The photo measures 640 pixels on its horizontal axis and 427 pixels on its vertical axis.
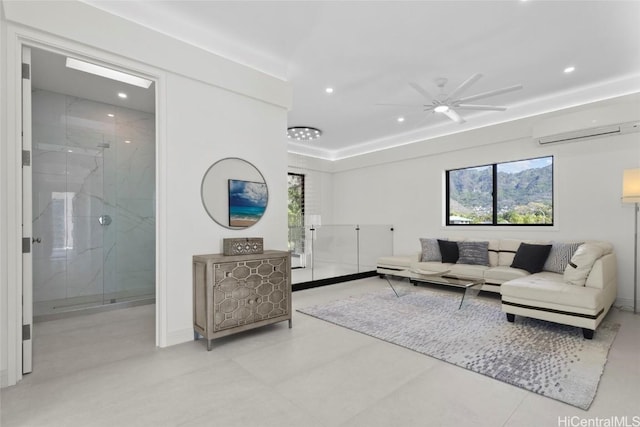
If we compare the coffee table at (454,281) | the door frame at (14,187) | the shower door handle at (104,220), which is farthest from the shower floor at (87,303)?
the coffee table at (454,281)

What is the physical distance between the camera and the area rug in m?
2.26

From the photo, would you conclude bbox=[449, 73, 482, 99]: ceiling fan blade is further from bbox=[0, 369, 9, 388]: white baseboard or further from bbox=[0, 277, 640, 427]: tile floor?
bbox=[0, 369, 9, 388]: white baseboard

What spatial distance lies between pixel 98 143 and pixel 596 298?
244 inches

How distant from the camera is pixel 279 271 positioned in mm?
3334

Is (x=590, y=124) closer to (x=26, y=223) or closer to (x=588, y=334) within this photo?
(x=588, y=334)

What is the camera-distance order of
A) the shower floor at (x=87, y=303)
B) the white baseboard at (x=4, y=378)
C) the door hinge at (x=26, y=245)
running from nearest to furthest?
the white baseboard at (x=4, y=378)
the door hinge at (x=26, y=245)
the shower floor at (x=87, y=303)

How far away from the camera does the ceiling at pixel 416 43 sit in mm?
2805

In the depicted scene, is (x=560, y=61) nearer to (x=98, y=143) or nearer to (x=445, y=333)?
(x=445, y=333)

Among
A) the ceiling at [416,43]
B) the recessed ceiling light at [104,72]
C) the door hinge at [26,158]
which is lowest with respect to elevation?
the door hinge at [26,158]

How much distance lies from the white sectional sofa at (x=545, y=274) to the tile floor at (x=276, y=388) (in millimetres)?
424

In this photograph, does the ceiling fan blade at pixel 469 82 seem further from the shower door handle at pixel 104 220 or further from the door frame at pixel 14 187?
the shower door handle at pixel 104 220

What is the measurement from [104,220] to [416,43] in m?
4.68

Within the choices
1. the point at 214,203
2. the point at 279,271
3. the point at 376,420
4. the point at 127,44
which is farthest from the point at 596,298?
the point at 127,44

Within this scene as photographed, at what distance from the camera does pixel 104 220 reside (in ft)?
14.6
